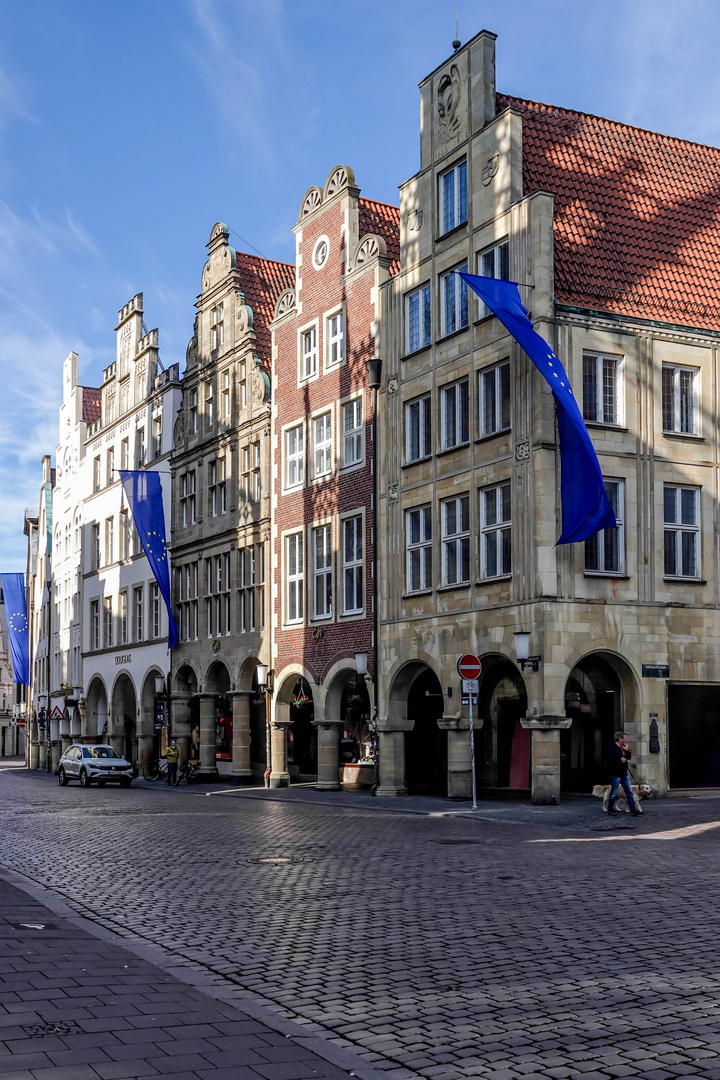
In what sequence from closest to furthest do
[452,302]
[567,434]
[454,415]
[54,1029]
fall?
[54,1029] → [567,434] → [454,415] → [452,302]

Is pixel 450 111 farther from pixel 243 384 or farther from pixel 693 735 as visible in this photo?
pixel 693 735

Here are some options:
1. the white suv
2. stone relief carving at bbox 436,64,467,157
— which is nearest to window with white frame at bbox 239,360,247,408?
the white suv

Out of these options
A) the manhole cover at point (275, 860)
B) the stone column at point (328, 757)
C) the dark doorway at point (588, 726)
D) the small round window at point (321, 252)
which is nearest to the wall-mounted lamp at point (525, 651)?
the dark doorway at point (588, 726)

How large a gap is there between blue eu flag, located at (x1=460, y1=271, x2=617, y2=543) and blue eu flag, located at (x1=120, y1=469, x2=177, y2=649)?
2475cm

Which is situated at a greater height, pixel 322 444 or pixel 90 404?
pixel 90 404

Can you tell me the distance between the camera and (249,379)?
46594 mm

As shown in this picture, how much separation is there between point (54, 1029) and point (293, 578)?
34461 mm

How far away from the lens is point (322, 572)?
39719 millimetres

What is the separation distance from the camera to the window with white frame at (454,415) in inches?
1283

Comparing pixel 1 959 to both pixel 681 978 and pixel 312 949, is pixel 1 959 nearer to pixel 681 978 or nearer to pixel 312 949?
pixel 312 949

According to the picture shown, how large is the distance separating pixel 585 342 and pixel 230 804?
47.0 ft

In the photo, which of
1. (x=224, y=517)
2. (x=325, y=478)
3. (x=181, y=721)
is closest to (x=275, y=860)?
(x=325, y=478)

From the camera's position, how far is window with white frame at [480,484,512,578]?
30453mm

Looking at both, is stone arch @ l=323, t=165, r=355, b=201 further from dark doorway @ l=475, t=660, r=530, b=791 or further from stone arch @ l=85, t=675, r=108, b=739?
stone arch @ l=85, t=675, r=108, b=739
